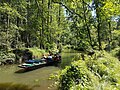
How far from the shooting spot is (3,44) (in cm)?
3030

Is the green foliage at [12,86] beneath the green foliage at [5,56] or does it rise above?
beneath

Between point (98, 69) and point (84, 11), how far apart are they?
7609 mm

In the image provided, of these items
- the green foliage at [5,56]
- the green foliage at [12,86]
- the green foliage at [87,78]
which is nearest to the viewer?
the green foliage at [87,78]

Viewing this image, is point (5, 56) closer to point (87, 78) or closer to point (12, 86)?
point (12, 86)

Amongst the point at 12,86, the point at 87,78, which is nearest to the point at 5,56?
the point at 12,86

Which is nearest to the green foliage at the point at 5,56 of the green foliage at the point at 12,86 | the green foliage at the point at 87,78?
the green foliage at the point at 12,86

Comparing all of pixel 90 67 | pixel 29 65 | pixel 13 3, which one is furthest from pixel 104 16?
pixel 13 3

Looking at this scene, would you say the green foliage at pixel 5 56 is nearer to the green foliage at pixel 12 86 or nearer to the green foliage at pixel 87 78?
the green foliage at pixel 12 86

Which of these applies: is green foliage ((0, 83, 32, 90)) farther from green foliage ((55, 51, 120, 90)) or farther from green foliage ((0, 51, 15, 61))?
green foliage ((0, 51, 15, 61))

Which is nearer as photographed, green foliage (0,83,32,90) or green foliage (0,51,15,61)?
green foliage (0,83,32,90)

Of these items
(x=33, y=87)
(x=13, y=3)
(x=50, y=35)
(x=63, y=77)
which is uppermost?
(x=13, y=3)

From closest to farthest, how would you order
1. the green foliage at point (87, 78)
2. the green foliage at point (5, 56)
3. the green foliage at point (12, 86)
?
the green foliage at point (87, 78) → the green foliage at point (12, 86) → the green foliage at point (5, 56)

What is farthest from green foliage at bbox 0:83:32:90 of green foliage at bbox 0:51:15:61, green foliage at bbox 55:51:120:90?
green foliage at bbox 0:51:15:61

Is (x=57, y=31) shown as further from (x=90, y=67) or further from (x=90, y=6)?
(x=90, y=67)
